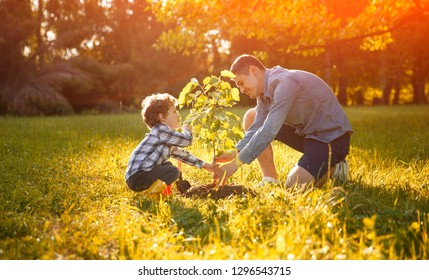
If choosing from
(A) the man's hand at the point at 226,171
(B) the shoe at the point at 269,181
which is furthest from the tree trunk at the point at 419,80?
(A) the man's hand at the point at 226,171

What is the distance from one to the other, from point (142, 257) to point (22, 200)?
1.69m

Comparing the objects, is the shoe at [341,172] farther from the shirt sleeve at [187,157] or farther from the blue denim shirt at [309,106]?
the shirt sleeve at [187,157]

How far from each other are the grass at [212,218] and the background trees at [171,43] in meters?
5.50

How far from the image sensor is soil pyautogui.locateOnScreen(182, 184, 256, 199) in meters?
4.00

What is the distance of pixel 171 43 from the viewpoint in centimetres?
1198

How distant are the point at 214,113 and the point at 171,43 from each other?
27.6ft

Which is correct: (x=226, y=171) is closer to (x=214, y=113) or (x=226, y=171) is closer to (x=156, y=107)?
(x=214, y=113)

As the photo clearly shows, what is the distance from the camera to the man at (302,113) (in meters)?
4.10

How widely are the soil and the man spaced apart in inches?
3.5

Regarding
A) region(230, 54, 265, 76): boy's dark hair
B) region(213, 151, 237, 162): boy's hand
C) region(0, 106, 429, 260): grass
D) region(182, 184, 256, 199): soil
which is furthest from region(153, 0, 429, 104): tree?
region(182, 184, 256, 199): soil

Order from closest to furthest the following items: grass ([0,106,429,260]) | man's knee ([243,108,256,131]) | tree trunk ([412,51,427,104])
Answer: grass ([0,106,429,260])
man's knee ([243,108,256,131])
tree trunk ([412,51,427,104])

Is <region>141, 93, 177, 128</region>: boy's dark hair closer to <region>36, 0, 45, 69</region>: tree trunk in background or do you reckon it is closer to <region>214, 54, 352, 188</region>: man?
<region>214, 54, 352, 188</region>: man
